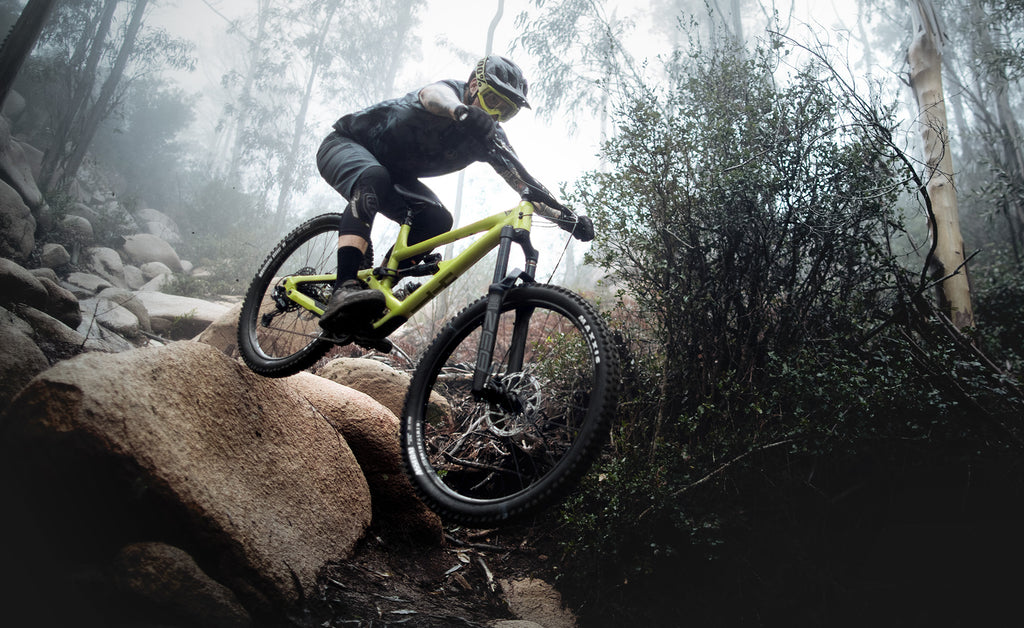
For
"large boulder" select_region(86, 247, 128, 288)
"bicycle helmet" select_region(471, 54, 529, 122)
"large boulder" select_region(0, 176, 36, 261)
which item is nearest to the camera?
"bicycle helmet" select_region(471, 54, 529, 122)

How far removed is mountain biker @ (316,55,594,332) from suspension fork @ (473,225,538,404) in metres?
0.42

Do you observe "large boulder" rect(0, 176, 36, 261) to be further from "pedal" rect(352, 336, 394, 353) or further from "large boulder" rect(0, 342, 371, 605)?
"pedal" rect(352, 336, 394, 353)

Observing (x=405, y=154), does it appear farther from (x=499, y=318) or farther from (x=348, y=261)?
(x=499, y=318)

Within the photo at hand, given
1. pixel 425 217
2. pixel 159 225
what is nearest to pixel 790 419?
pixel 425 217

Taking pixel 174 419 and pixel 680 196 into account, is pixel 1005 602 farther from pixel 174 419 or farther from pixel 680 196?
pixel 174 419

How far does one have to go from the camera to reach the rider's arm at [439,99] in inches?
99.3

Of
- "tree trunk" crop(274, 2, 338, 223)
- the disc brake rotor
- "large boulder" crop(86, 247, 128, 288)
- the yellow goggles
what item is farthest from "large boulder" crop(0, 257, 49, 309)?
"tree trunk" crop(274, 2, 338, 223)

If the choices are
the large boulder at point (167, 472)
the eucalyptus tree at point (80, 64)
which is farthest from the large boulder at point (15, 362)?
the eucalyptus tree at point (80, 64)

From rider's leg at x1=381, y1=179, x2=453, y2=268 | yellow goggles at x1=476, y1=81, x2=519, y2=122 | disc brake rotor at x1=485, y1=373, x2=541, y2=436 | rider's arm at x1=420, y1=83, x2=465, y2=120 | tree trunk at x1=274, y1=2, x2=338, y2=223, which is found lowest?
disc brake rotor at x1=485, y1=373, x2=541, y2=436

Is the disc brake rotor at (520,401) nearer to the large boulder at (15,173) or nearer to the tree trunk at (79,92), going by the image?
the large boulder at (15,173)

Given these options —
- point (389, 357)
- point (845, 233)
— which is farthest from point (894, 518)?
point (389, 357)

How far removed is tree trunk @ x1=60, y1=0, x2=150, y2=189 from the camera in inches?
587

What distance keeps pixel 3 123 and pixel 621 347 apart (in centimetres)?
1662

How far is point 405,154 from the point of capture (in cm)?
320
